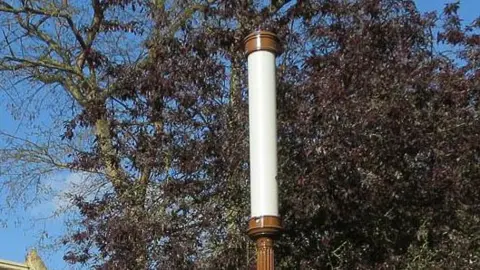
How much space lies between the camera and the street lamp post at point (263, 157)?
193 inches

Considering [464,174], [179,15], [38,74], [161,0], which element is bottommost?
[464,174]

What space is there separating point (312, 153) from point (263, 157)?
6.45 ft

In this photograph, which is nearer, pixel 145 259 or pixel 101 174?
pixel 145 259

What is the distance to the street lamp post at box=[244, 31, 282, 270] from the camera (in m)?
4.89

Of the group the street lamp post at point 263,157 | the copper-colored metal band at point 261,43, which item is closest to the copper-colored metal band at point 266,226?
the street lamp post at point 263,157

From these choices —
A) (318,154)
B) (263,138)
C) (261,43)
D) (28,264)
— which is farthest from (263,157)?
(28,264)

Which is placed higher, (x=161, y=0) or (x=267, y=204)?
(x=161, y=0)

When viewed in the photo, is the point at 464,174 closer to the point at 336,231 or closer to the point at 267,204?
the point at 336,231

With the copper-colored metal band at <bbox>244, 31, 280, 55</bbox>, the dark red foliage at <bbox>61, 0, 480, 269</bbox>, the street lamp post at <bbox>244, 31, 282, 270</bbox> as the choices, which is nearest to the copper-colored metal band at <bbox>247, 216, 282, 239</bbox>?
the street lamp post at <bbox>244, 31, 282, 270</bbox>

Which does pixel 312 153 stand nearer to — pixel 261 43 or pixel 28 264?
pixel 261 43

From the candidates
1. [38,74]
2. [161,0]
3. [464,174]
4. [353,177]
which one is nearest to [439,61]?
[464,174]

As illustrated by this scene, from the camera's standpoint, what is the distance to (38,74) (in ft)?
48.9

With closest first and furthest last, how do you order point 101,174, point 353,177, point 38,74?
point 353,177
point 101,174
point 38,74

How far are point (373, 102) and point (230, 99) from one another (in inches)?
55.1
